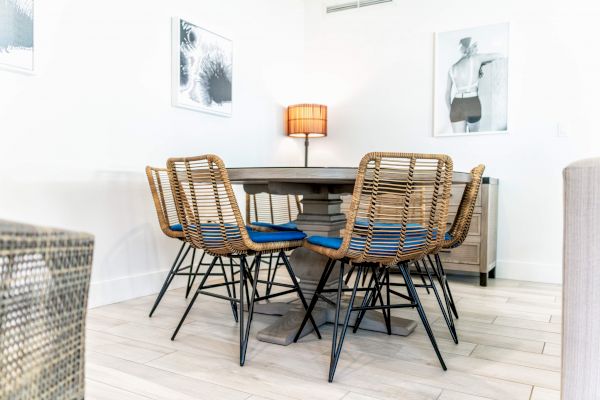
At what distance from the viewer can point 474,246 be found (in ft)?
10.7

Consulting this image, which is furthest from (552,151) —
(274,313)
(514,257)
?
(274,313)

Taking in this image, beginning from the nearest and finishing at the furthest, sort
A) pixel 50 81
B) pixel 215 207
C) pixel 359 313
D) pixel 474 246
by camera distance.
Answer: pixel 215 207
pixel 359 313
pixel 50 81
pixel 474 246

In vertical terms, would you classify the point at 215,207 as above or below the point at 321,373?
above

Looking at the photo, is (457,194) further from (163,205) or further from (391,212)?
(163,205)

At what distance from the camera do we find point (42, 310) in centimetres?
60

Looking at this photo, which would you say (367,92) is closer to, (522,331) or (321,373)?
(522,331)

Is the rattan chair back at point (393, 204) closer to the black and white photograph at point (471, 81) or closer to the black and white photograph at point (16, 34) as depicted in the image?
the black and white photograph at point (16, 34)

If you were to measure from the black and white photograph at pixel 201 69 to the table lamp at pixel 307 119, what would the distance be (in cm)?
73

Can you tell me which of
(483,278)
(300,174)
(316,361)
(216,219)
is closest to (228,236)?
(216,219)

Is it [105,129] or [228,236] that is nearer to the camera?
[228,236]

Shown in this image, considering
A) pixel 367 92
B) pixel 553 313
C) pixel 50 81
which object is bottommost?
pixel 553 313

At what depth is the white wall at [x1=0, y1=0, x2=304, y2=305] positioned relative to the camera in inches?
90.8

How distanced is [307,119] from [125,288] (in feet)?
6.81

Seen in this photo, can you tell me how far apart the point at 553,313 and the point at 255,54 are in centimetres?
286
